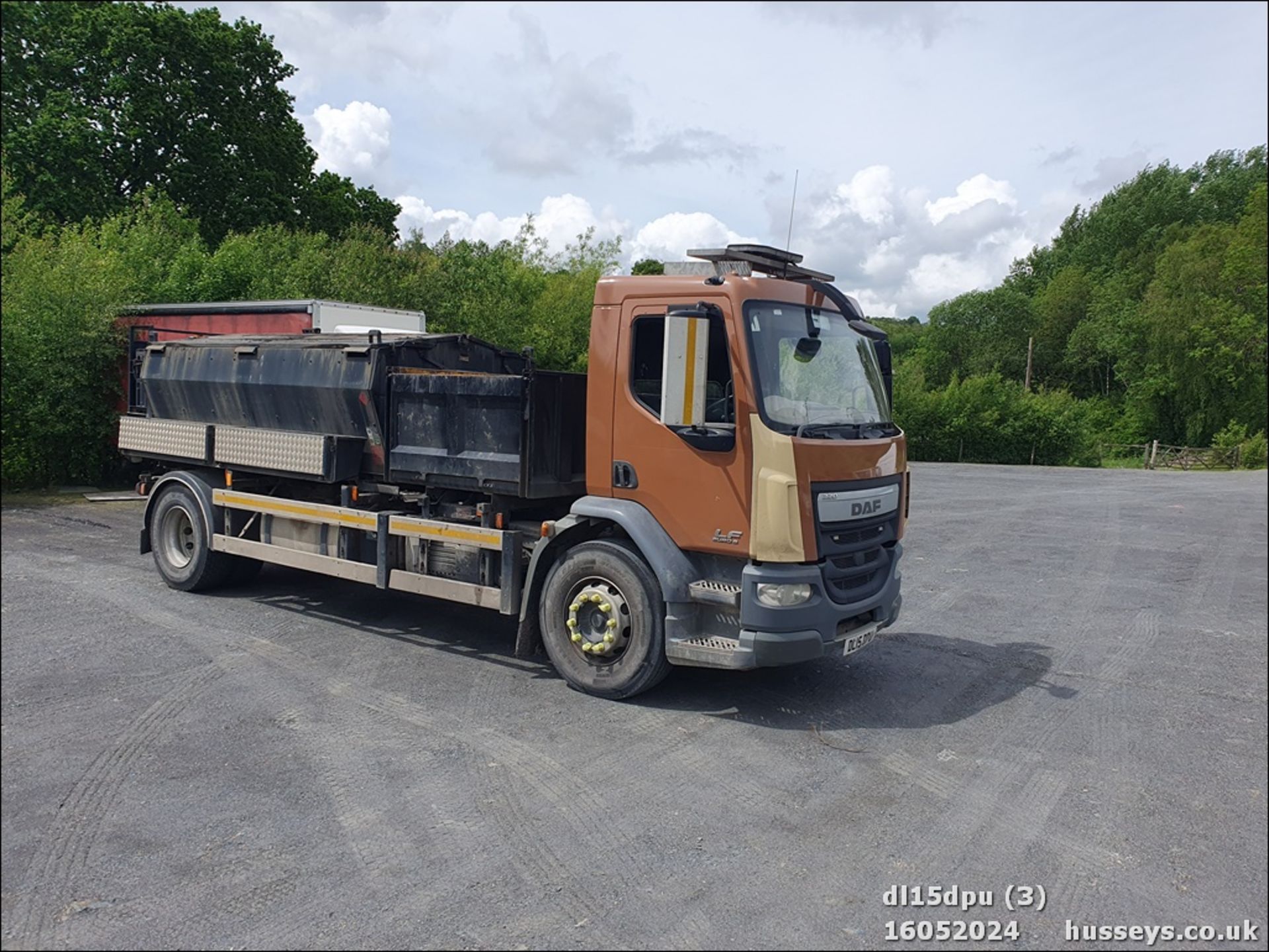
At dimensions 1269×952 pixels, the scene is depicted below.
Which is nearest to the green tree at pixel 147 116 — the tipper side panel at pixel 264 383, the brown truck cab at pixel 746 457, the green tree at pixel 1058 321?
the tipper side panel at pixel 264 383

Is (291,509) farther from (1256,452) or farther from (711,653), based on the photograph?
(1256,452)

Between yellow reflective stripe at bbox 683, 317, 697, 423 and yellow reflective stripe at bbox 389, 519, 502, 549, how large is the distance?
2.02 m

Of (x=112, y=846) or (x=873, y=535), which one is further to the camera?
(x=873, y=535)

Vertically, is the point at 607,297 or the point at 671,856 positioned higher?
the point at 607,297

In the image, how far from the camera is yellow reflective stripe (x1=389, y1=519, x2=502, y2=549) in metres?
6.85

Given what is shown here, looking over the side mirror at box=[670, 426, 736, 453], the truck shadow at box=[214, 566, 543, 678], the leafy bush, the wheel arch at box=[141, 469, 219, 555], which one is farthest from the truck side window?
the wheel arch at box=[141, 469, 219, 555]

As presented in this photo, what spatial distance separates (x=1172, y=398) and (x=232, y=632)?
74.2 ft

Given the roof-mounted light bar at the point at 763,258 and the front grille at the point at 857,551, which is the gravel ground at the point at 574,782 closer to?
the front grille at the point at 857,551

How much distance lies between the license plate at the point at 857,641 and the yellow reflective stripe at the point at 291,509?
3.99 meters

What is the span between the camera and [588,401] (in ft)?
21.1

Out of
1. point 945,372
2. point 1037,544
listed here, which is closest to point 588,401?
point 1037,544

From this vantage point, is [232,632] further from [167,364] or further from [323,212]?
[323,212]

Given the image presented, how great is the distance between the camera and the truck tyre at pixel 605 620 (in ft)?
20.0

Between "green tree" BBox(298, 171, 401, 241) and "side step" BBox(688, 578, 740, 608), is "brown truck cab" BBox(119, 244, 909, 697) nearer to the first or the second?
"side step" BBox(688, 578, 740, 608)
